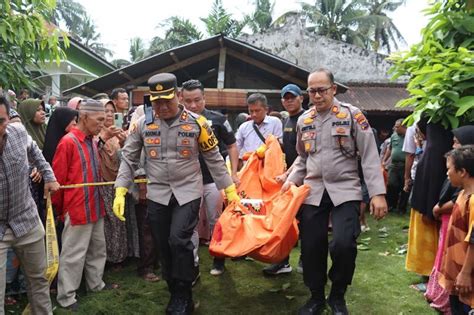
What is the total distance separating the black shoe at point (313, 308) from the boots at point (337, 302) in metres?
0.11

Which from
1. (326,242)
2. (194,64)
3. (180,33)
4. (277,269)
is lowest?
(277,269)

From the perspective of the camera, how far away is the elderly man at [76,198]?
12.0 ft

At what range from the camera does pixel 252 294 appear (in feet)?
13.1

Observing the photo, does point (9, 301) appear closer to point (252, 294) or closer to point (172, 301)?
point (172, 301)

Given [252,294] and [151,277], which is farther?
[151,277]

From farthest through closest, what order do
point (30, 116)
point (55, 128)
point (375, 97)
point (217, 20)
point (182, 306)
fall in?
point (217, 20), point (375, 97), point (30, 116), point (55, 128), point (182, 306)

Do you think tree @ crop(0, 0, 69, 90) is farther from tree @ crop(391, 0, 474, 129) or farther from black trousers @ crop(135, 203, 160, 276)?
tree @ crop(391, 0, 474, 129)

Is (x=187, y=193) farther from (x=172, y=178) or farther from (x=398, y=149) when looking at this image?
(x=398, y=149)

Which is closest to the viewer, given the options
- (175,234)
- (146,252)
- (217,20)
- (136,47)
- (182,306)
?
(175,234)

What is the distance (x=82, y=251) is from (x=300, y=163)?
2.10m

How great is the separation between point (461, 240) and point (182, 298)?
2.16m

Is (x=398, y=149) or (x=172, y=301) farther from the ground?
(x=398, y=149)

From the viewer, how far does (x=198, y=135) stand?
3.51 m

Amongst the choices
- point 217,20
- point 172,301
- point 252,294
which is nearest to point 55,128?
point 172,301
